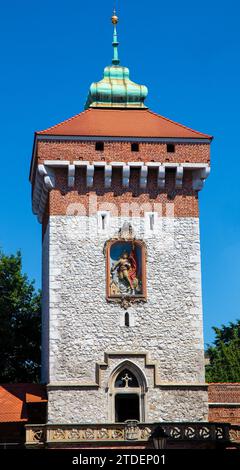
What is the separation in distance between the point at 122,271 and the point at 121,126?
4514 millimetres

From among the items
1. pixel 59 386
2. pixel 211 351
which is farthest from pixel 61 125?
pixel 211 351

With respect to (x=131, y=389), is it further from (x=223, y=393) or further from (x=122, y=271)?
(x=122, y=271)

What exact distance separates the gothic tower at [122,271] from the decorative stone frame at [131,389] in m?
0.03

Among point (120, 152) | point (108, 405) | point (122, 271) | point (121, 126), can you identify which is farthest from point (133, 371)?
point (121, 126)

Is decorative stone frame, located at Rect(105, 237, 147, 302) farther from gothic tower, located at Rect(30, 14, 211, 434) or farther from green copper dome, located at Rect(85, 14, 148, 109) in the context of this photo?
green copper dome, located at Rect(85, 14, 148, 109)

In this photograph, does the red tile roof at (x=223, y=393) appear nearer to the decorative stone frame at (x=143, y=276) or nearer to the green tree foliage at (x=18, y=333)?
the decorative stone frame at (x=143, y=276)

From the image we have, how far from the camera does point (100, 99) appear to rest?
30.5 meters

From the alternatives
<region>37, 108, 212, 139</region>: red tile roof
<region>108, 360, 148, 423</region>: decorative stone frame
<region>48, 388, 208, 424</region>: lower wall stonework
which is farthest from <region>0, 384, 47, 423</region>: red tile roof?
<region>37, 108, 212, 139</region>: red tile roof

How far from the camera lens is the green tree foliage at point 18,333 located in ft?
120

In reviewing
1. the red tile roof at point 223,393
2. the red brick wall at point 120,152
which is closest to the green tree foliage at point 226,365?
the red tile roof at point 223,393

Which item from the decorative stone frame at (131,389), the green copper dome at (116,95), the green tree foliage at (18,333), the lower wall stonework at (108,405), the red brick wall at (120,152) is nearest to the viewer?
the lower wall stonework at (108,405)

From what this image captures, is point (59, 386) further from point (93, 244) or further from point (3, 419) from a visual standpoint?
point (93, 244)

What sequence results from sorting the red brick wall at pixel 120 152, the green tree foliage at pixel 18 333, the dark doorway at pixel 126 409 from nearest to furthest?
the dark doorway at pixel 126 409, the red brick wall at pixel 120 152, the green tree foliage at pixel 18 333

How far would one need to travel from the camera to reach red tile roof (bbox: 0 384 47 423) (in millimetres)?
26344
